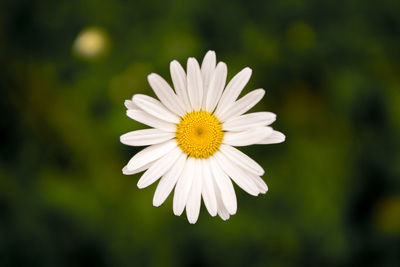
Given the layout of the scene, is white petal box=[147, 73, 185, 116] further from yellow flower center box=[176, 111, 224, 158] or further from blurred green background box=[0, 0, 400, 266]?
blurred green background box=[0, 0, 400, 266]

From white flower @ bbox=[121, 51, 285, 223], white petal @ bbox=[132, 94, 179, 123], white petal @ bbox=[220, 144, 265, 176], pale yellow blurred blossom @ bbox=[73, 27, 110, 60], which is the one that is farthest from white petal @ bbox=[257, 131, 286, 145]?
pale yellow blurred blossom @ bbox=[73, 27, 110, 60]

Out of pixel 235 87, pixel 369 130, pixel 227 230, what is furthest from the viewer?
pixel 369 130

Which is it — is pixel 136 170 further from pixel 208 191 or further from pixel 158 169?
pixel 208 191

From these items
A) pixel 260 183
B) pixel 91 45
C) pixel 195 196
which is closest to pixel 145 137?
pixel 195 196

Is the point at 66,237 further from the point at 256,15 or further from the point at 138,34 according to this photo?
the point at 256,15

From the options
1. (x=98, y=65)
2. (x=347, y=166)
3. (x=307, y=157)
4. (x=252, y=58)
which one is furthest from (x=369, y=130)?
(x=98, y=65)
